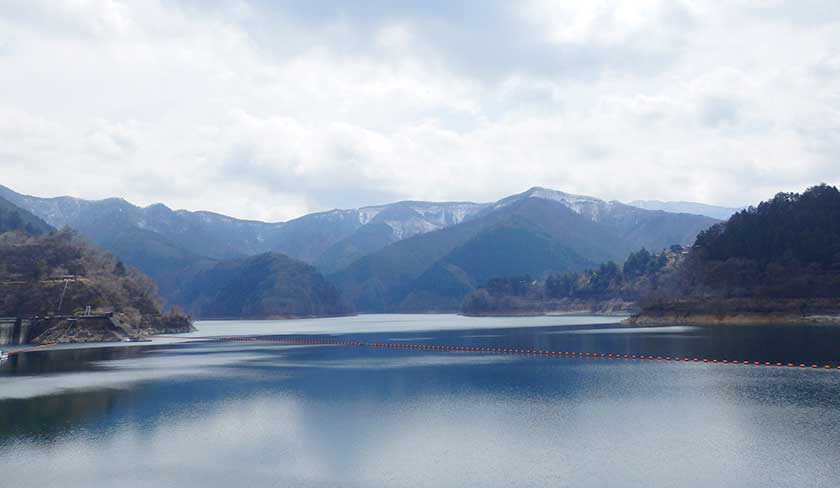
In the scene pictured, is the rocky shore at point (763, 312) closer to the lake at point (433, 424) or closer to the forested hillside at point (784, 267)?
the forested hillside at point (784, 267)

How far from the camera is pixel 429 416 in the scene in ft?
191

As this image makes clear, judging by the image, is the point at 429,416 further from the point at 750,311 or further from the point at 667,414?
the point at 750,311

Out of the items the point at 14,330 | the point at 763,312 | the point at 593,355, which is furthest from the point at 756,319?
the point at 14,330

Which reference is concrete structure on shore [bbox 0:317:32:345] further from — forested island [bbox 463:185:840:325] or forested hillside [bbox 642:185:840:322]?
forested hillside [bbox 642:185:840:322]

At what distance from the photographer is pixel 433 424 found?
54.9 metres

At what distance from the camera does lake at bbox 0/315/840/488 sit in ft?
130

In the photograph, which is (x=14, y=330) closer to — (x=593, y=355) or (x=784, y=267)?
(x=593, y=355)

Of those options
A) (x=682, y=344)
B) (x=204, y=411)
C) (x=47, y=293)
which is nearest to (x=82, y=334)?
(x=47, y=293)

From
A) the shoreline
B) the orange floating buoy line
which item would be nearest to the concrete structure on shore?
the orange floating buoy line

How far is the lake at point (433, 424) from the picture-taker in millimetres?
39500

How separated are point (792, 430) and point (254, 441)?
3799cm

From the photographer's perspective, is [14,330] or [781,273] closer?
[14,330]

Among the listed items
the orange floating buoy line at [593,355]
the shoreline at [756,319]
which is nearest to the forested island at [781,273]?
the shoreline at [756,319]

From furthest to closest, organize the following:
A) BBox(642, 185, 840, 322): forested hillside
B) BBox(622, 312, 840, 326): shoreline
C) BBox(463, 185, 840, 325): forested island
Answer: BBox(642, 185, 840, 322): forested hillside, BBox(463, 185, 840, 325): forested island, BBox(622, 312, 840, 326): shoreline
